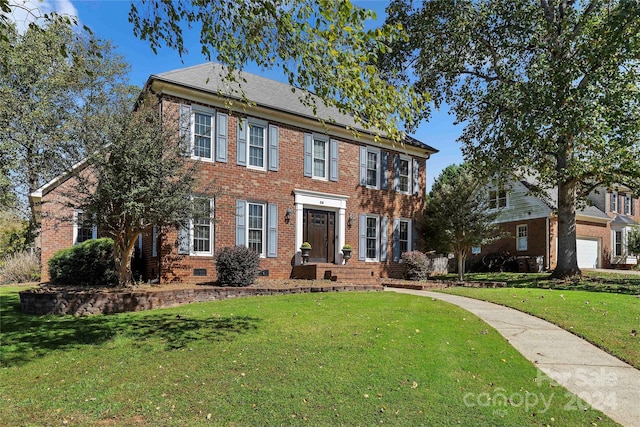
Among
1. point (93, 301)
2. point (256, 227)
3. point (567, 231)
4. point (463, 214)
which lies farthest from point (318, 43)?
point (567, 231)

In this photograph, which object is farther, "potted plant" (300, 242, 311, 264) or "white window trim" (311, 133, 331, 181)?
"white window trim" (311, 133, 331, 181)

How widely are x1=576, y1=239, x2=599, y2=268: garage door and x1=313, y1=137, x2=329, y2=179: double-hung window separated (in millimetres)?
18845

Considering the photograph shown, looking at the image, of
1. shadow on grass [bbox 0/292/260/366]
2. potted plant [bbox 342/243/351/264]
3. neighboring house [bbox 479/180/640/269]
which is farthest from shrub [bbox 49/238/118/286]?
neighboring house [bbox 479/180/640/269]

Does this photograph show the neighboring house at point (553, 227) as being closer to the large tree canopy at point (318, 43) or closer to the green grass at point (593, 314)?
the green grass at point (593, 314)

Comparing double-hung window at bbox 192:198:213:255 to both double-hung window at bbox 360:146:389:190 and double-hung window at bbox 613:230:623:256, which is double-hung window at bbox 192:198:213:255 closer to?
double-hung window at bbox 360:146:389:190

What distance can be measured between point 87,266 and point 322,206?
8180 mm

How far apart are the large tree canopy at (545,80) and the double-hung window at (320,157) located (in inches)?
192

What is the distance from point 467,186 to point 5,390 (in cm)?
1579

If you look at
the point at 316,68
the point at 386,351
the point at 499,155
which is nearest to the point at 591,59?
the point at 499,155

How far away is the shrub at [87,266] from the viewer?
12.5 m

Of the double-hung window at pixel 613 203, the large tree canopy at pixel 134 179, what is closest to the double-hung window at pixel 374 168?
the large tree canopy at pixel 134 179

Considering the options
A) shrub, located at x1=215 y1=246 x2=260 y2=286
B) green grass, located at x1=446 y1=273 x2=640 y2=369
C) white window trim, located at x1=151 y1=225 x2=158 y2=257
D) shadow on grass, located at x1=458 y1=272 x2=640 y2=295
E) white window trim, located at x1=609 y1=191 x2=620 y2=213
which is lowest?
shadow on grass, located at x1=458 y1=272 x2=640 y2=295

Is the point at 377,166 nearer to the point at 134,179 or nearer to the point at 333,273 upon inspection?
the point at 333,273

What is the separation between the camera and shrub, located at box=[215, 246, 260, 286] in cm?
1155
